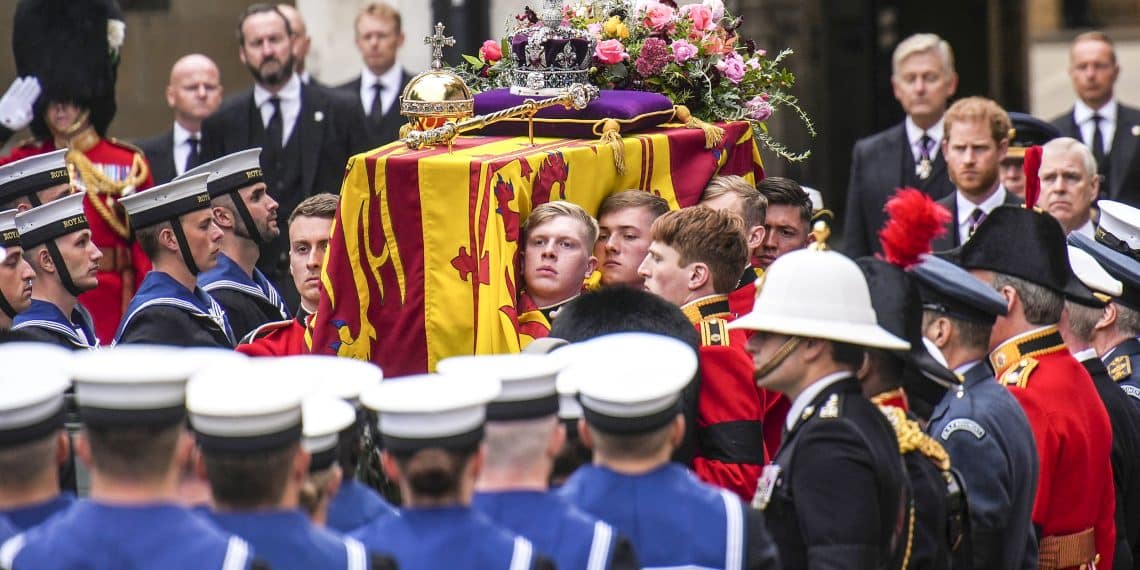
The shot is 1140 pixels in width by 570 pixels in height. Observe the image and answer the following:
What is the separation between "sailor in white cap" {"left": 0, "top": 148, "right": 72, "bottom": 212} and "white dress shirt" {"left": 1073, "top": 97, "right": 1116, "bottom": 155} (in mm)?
5726

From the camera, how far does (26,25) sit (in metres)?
9.67

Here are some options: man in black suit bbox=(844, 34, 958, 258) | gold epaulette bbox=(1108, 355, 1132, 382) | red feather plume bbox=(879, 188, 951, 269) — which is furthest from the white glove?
red feather plume bbox=(879, 188, 951, 269)

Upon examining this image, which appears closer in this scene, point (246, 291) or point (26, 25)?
point (246, 291)

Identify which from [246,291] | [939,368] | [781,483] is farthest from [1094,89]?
[781,483]

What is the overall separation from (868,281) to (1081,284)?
1.39 meters

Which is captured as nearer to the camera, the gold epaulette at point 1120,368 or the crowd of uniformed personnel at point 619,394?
the crowd of uniformed personnel at point 619,394

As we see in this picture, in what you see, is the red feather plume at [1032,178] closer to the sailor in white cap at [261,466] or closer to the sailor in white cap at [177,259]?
the sailor in white cap at [177,259]

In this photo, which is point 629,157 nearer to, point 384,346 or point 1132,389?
point 384,346

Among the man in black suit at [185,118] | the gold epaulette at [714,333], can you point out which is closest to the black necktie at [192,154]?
the man in black suit at [185,118]

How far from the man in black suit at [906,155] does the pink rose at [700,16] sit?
2820 millimetres

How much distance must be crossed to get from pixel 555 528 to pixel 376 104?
7251 mm

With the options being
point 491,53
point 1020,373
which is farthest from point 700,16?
point 1020,373

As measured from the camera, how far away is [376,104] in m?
10.9

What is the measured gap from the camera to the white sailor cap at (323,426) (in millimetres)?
3867
